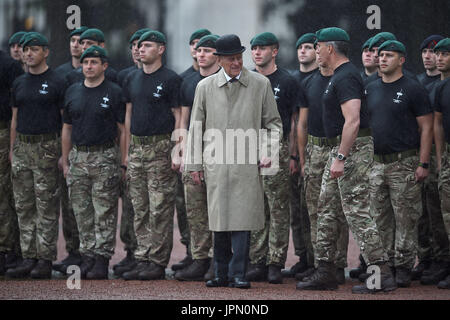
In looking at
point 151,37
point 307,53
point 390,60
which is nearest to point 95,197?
point 151,37

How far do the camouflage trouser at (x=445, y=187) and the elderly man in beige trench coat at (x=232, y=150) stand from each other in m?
1.62

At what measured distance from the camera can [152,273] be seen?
7.82 metres

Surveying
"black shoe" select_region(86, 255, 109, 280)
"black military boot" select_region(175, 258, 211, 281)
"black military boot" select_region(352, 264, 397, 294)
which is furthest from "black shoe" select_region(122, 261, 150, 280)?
"black military boot" select_region(352, 264, 397, 294)

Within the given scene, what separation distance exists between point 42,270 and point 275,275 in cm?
226

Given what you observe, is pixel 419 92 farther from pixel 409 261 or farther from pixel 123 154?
pixel 123 154

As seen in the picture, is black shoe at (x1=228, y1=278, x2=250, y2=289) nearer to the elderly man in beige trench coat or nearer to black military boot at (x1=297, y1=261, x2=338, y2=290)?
the elderly man in beige trench coat

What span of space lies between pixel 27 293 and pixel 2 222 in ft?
5.83

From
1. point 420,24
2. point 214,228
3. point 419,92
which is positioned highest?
point 420,24

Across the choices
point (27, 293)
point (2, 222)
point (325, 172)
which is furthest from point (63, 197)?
point (325, 172)

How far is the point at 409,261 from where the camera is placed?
24.5ft

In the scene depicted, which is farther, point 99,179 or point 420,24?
point 420,24

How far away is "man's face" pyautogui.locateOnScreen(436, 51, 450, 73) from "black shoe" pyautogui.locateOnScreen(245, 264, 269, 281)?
2502mm

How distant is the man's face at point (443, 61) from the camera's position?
7.73 m

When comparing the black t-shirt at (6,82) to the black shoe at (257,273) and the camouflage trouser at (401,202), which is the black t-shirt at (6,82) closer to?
the black shoe at (257,273)
